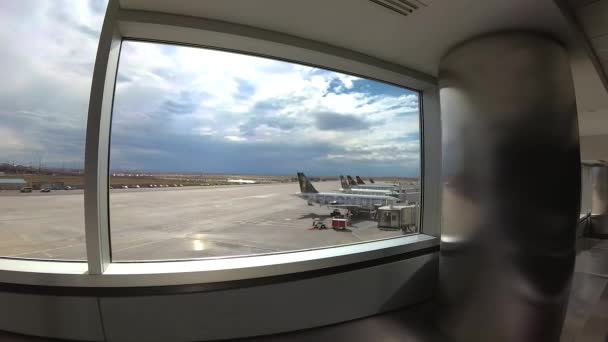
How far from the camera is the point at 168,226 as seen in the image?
9.27 feet

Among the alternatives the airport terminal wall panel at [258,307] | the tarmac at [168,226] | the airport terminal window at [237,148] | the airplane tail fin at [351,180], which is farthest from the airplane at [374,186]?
the airport terminal wall panel at [258,307]

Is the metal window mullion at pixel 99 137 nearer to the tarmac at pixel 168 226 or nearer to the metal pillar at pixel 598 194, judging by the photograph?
the tarmac at pixel 168 226

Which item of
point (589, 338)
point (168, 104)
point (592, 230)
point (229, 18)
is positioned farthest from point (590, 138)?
point (168, 104)

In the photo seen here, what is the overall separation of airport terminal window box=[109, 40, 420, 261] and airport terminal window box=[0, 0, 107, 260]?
0.90 feet

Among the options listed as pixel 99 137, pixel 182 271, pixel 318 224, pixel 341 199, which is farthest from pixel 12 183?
pixel 341 199

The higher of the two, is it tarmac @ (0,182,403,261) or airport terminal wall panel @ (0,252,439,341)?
tarmac @ (0,182,403,261)

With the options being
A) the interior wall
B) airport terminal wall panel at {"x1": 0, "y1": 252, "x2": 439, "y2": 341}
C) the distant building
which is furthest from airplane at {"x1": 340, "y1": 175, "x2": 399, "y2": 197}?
the interior wall

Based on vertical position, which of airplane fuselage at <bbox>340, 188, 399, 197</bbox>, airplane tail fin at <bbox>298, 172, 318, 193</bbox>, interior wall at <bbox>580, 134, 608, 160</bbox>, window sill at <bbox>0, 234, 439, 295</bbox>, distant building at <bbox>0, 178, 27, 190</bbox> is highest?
interior wall at <bbox>580, 134, 608, 160</bbox>

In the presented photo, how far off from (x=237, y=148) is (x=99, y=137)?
3.75ft

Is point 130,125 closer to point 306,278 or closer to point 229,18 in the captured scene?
point 229,18

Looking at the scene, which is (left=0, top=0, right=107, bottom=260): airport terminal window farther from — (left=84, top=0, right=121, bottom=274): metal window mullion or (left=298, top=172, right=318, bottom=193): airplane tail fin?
(left=298, top=172, right=318, bottom=193): airplane tail fin

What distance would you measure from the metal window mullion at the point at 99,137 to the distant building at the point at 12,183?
34.8 inches

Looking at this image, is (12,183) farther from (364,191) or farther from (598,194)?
(598,194)

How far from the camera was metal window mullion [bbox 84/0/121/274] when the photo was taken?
1861 mm
